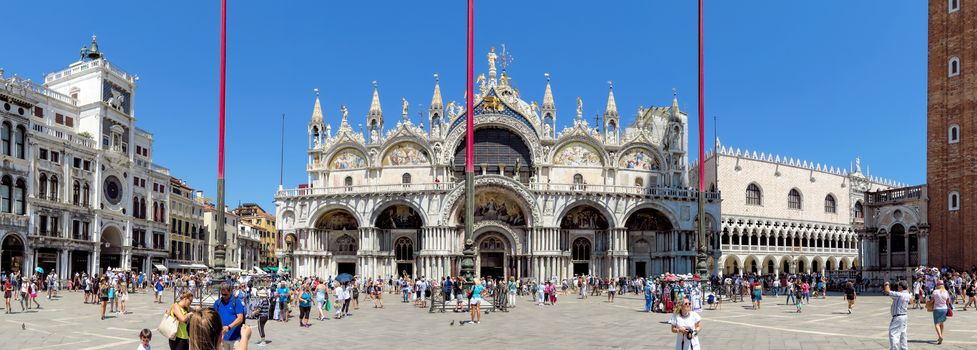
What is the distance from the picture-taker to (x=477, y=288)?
2636cm

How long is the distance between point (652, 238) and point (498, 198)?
41.9ft

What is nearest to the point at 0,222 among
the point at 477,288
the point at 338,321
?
the point at 338,321

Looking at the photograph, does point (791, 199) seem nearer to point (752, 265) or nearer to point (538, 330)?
point (752, 265)

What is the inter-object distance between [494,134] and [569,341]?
144ft

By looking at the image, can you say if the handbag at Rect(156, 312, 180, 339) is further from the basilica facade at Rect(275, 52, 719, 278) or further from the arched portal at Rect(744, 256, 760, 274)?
the arched portal at Rect(744, 256, 760, 274)

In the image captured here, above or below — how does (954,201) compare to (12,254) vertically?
above

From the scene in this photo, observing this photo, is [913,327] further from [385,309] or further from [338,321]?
[385,309]

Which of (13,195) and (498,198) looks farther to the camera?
(498,198)

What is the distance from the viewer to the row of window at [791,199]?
7750cm

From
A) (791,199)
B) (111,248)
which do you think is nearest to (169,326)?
(111,248)

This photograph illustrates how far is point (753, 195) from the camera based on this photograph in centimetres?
7775

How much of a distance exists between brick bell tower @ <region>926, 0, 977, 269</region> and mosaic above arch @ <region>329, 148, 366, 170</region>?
1569 inches

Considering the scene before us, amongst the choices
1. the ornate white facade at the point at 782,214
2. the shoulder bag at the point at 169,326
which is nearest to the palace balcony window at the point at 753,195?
the ornate white facade at the point at 782,214

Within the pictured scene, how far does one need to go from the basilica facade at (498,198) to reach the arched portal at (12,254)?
18.2 m
